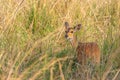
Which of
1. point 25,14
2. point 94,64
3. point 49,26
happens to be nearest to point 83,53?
point 94,64

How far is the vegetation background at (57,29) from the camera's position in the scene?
14.0ft

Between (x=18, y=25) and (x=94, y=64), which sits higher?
(x=18, y=25)

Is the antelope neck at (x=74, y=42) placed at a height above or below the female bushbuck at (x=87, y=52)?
above

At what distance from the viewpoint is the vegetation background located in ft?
14.0

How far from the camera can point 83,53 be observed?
14.7 feet

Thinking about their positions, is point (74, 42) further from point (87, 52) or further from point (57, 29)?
point (57, 29)

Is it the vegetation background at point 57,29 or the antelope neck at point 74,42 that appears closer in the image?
the vegetation background at point 57,29

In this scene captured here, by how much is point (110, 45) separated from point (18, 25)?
4.37ft

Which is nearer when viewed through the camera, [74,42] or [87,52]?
[87,52]

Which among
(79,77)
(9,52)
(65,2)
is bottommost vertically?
(79,77)

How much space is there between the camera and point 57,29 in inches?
166

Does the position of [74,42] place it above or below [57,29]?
below

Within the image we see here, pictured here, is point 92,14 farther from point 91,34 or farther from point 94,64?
point 94,64

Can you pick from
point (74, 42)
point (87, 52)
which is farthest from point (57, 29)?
point (74, 42)
